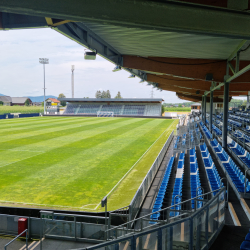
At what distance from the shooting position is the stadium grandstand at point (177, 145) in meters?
2.74

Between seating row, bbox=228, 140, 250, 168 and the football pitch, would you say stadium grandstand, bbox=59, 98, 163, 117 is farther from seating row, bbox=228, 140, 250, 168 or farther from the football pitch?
seating row, bbox=228, 140, 250, 168

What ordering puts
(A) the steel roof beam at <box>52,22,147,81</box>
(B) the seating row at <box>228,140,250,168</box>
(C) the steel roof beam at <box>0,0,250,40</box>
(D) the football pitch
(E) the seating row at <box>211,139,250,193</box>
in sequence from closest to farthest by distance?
(C) the steel roof beam at <box>0,0,250,40</box> → (A) the steel roof beam at <box>52,22,147,81</box> → (E) the seating row at <box>211,139,250,193</box> → (D) the football pitch → (B) the seating row at <box>228,140,250,168</box>

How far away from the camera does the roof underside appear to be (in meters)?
2.64

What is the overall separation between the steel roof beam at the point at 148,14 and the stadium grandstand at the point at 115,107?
60.4 m

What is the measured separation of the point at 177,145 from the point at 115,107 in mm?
52082

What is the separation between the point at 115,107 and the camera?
224 ft

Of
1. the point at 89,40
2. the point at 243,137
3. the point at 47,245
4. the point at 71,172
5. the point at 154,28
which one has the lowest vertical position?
the point at 47,245

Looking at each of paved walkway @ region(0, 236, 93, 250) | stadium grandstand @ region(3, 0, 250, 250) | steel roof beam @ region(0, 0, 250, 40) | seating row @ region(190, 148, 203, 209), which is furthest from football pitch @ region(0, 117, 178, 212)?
steel roof beam @ region(0, 0, 250, 40)

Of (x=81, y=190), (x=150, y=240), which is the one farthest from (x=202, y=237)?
(x=81, y=190)

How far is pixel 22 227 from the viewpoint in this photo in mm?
7562

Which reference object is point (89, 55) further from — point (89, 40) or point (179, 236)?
point (179, 236)

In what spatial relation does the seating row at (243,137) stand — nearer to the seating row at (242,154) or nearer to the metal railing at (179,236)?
the seating row at (242,154)

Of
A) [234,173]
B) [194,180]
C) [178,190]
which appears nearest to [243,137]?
[234,173]

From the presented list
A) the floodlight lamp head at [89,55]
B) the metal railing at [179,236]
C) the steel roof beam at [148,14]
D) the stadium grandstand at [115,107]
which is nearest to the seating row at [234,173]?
the metal railing at [179,236]
